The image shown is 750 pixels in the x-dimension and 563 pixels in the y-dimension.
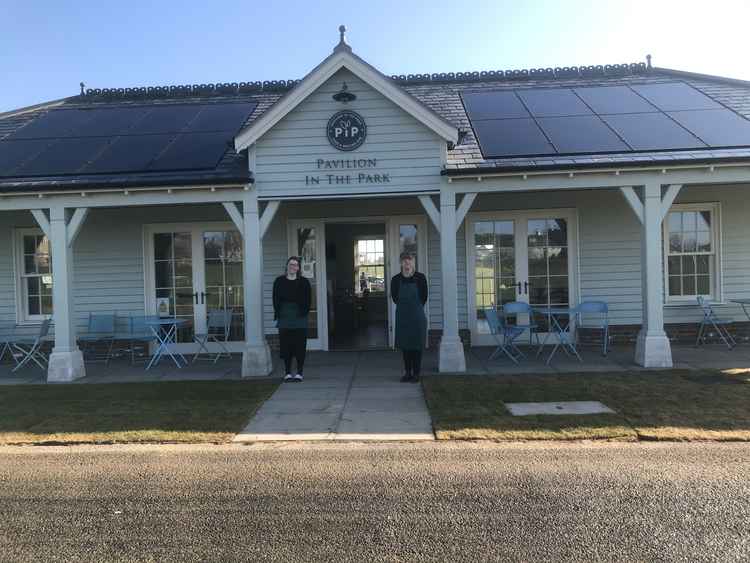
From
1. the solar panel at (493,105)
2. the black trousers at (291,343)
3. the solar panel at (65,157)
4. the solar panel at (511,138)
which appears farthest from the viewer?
the solar panel at (493,105)

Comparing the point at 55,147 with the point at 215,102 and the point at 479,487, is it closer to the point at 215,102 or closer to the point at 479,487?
the point at 215,102

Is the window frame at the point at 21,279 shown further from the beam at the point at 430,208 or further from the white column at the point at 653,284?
the white column at the point at 653,284

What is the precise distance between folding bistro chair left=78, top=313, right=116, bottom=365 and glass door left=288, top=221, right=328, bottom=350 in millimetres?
3664

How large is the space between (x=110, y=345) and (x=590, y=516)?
Result: 30.2 feet

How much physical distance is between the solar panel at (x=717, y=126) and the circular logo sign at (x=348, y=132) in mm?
5365

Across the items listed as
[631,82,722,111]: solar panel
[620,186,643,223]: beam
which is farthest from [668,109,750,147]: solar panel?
[620,186,643,223]: beam

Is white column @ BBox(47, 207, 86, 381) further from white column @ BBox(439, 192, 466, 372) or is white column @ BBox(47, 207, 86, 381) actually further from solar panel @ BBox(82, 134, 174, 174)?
white column @ BBox(439, 192, 466, 372)

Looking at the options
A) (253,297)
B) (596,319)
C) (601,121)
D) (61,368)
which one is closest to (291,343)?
(253,297)

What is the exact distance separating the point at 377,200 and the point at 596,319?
4717 millimetres

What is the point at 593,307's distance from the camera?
958cm

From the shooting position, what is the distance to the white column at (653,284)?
815cm

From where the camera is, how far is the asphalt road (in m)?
3.26

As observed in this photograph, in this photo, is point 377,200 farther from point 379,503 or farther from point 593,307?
point 379,503

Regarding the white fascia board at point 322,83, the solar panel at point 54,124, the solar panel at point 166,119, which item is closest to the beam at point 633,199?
the white fascia board at point 322,83
